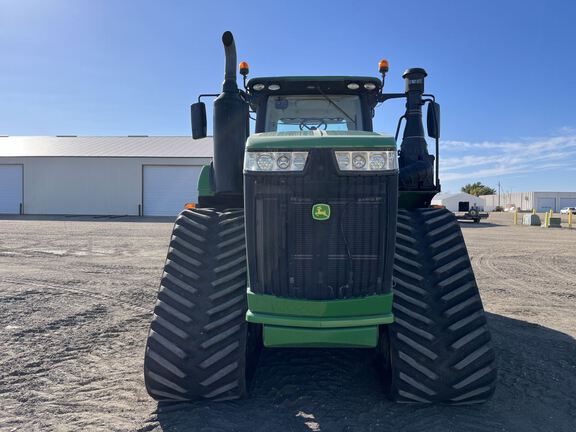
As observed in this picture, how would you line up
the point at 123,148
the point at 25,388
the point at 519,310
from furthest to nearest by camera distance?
1. the point at 123,148
2. the point at 519,310
3. the point at 25,388

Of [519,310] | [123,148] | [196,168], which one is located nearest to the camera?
[519,310]

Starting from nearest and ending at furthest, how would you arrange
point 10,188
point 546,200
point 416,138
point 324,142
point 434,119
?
point 324,142 < point 434,119 < point 416,138 < point 10,188 < point 546,200

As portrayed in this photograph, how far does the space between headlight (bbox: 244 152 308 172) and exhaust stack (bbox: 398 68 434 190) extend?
6.35ft

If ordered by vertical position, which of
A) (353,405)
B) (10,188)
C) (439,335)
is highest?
(10,188)

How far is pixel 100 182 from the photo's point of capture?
30031 millimetres

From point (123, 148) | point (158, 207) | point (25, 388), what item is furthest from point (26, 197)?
point (25, 388)

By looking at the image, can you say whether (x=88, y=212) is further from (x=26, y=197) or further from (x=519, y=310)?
(x=519, y=310)

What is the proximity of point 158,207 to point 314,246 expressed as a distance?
28.5 m

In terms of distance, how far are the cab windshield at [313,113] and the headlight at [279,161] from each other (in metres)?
1.68

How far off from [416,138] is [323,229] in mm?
2659

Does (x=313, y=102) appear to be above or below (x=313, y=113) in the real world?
above

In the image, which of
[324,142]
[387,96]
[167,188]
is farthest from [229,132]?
[167,188]

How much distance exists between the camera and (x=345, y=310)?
113 inches

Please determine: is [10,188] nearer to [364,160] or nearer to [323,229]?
[323,229]
